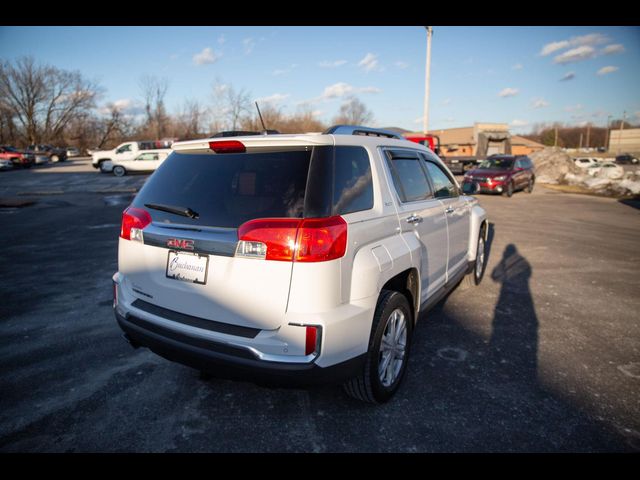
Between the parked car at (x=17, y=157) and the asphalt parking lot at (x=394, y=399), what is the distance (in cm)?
3637

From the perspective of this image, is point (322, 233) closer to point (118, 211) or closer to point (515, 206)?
point (118, 211)

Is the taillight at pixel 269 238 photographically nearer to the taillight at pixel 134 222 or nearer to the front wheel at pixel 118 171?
the taillight at pixel 134 222

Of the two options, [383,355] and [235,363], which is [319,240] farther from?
[383,355]

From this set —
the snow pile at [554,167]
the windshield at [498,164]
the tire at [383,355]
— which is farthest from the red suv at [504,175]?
the tire at [383,355]

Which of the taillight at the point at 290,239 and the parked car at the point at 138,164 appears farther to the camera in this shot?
the parked car at the point at 138,164

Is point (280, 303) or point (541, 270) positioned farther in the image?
point (541, 270)

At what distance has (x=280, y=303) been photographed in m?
2.11

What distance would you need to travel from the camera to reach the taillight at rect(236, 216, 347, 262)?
2080mm

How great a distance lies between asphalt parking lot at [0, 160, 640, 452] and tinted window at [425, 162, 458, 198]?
51.8 inches

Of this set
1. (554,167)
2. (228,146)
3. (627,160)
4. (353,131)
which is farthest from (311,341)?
(627,160)

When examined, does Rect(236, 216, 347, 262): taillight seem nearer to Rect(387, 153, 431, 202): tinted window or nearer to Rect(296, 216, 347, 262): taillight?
Rect(296, 216, 347, 262): taillight

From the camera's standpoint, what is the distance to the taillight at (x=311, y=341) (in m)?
2.09
